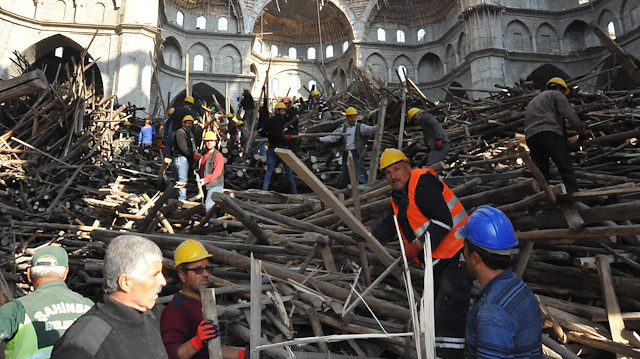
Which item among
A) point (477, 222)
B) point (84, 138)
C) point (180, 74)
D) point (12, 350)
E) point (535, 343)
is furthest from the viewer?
point (180, 74)

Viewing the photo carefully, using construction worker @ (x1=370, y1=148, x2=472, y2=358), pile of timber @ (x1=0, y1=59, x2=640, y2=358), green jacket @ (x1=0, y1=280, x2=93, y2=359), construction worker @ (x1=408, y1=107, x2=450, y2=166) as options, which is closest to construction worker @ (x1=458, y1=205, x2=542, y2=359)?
pile of timber @ (x1=0, y1=59, x2=640, y2=358)

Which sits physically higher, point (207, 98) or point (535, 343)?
point (207, 98)

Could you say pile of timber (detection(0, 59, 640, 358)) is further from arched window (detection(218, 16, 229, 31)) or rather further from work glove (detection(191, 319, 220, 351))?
arched window (detection(218, 16, 229, 31))

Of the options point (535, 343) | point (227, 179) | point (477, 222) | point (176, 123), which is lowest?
point (535, 343)

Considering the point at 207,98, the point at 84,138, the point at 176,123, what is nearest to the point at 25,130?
the point at 84,138

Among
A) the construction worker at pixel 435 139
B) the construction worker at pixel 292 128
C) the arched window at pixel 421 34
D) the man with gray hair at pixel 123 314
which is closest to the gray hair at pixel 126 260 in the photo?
the man with gray hair at pixel 123 314

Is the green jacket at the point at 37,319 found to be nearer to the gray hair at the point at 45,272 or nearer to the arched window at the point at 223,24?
the gray hair at the point at 45,272

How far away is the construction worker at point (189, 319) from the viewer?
96.8 inches

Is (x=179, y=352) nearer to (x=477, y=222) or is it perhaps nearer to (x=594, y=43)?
(x=477, y=222)

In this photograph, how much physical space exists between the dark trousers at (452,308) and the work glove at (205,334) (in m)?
1.58

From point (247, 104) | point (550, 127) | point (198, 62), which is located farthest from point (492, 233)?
point (198, 62)

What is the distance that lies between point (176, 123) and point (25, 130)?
156 inches

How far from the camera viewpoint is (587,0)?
27.9 m

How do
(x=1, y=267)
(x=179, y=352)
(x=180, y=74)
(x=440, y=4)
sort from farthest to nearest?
(x=440, y=4)
(x=180, y=74)
(x=1, y=267)
(x=179, y=352)
